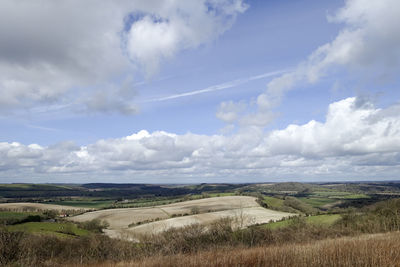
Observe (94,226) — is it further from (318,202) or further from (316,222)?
(318,202)

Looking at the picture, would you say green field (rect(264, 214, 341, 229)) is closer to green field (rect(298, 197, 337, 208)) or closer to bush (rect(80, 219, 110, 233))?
bush (rect(80, 219, 110, 233))

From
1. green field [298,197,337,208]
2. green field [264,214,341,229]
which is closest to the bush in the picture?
green field [264,214,341,229]

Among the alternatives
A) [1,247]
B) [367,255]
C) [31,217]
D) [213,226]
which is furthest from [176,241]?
[31,217]

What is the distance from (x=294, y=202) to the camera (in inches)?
4700

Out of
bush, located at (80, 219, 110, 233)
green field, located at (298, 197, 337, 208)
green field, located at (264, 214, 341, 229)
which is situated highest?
green field, located at (264, 214, 341, 229)

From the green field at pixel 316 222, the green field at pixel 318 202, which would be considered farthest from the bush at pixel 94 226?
the green field at pixel 318 202

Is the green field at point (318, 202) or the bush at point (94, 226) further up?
the bush at point (94, 226)

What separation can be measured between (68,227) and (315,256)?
223ft

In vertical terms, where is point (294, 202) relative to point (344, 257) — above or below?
below

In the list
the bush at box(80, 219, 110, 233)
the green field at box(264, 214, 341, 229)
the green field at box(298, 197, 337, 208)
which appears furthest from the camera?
the green field at box(298, 197, 337, 208)

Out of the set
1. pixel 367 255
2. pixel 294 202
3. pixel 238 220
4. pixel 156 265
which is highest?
pixel 367 255

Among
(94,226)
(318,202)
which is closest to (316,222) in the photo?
(94,226)

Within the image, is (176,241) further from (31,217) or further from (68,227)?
(31,217)

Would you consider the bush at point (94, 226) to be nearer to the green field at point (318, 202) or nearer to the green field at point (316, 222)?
the green field at point (316, 222)
